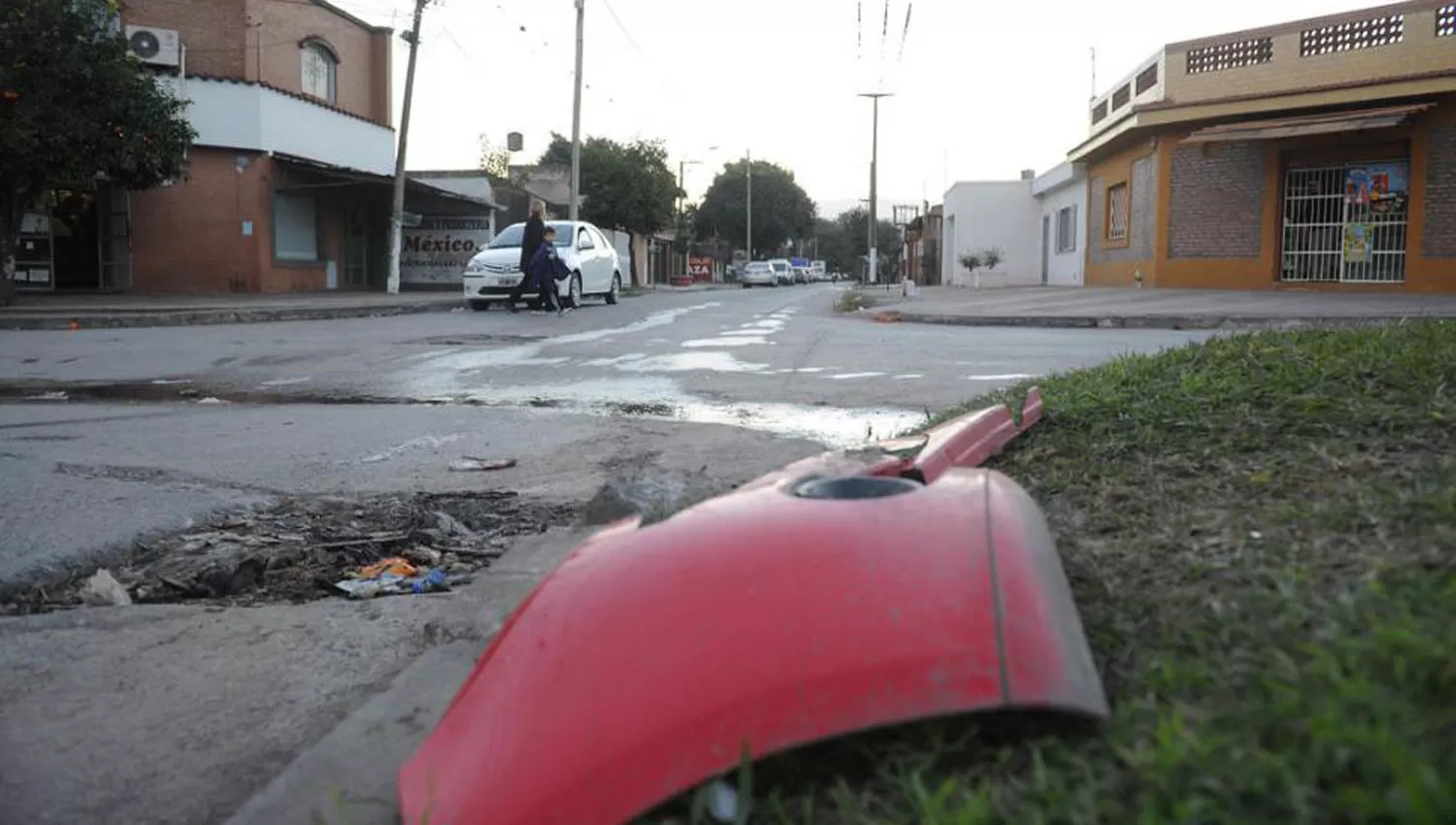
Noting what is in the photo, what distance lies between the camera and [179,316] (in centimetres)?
1723

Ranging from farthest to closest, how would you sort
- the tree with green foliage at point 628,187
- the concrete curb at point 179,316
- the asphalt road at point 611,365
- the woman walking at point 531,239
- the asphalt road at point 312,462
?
the tree with green foliage at point 628,187, the woman walking at point 531,239, the concrete curb at point 179,316, the asphalt road at point 611,365, the asphalt road at point 312,462

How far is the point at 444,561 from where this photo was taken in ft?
13.4

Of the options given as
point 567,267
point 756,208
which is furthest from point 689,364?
point 756,208

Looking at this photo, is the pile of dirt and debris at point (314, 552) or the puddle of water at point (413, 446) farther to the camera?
the puddle of water at point (413, 446)

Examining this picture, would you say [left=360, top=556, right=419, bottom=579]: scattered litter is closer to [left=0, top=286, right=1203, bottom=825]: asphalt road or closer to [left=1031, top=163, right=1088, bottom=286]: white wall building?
[left=0, top=286, right=1203, bottom=825]: asphalt road

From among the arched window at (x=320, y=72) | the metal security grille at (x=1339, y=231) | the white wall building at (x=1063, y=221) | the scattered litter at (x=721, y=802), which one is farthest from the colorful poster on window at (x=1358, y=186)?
the arched window at (x=320, y=72)

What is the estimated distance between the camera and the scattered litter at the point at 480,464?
5551mm

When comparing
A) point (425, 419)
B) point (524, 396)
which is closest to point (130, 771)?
point (425, 419)

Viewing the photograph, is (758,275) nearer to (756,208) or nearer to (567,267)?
(756,208)

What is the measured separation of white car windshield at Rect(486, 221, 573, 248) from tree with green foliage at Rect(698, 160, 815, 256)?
6017 centimetres

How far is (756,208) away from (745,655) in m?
82.0

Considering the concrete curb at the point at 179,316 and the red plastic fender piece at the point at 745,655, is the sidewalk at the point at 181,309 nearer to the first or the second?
the concrete curb at the point at 179,316

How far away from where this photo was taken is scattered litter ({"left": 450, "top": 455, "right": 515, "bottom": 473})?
5.55 meters

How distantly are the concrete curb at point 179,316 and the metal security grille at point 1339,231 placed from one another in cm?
1661
